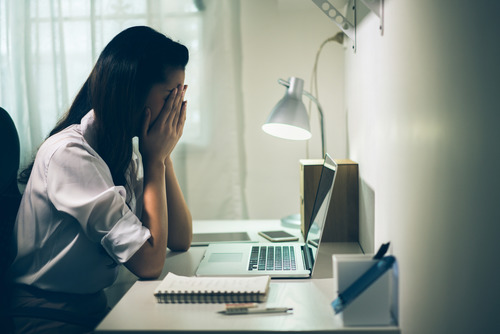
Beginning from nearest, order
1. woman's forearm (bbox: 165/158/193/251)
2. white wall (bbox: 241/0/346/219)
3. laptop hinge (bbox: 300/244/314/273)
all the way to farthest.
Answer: laptop hinge (bbox: 300/244/314/273)
woman's forearm (bbox: 165/158/193/251)
white wall (bbox: 241/0/346/219)

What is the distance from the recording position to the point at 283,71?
2.06 metres

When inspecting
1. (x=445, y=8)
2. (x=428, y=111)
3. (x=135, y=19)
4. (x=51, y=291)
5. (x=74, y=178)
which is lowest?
(x=51, y=291)

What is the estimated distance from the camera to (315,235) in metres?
1.06

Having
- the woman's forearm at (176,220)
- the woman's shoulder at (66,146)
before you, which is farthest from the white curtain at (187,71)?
the woman's shoulder at (66,146)

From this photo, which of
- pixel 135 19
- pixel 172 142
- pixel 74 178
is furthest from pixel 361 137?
pixel 135 19

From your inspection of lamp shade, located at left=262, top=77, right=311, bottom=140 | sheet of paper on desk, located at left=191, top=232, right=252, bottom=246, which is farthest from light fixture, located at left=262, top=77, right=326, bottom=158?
sheet of paper on desk, located at left=191, top=232, right=252, bottom=246

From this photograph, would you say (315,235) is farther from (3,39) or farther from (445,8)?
(3,39)

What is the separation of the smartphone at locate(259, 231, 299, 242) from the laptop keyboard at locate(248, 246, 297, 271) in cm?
15

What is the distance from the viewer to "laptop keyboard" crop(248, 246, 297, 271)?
1.07 meters

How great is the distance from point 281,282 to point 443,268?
1.26 feet

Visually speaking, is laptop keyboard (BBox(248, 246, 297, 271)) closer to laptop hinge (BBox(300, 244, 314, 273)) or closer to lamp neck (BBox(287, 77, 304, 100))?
laptop hinge (BBox(300, 244, 314, 273))

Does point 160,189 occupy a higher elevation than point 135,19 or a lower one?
lower

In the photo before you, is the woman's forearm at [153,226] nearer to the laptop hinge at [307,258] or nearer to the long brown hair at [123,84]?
the long brown hair at [123,84]

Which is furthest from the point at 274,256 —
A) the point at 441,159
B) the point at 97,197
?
the point at 441,159
